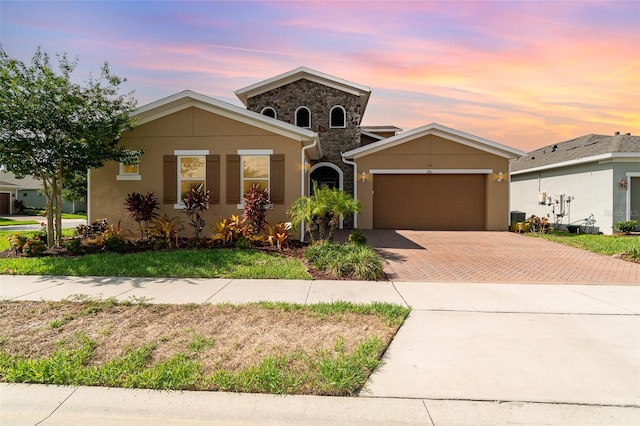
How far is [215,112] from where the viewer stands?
38.1 feet

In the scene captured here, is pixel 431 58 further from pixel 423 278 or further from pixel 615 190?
pixel 615 190

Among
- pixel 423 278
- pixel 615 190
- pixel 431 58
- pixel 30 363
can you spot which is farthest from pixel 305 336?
pixel 615 190

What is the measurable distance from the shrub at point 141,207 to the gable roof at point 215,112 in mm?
2613

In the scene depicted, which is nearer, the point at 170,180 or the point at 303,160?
the point at 303,160

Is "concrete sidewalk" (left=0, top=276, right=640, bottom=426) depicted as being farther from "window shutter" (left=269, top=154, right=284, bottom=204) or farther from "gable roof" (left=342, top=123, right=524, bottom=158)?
"gable roof" (left=342, top=123, right=524, bottom=158)

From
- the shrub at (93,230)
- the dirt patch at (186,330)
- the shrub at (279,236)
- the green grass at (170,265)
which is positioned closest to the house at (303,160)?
the shrub at (93,230)

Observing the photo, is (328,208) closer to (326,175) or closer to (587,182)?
(326,175)

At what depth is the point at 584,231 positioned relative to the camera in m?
16.2

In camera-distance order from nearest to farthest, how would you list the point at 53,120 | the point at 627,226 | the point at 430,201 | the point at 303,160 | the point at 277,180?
→ 1. the point at 53,120
2. the point at 277,180
3. the point at 303,160
4. the point at 627,226
5. the point at 430,201

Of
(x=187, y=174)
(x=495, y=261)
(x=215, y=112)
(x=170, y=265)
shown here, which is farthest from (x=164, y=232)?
(x=495, y=261)

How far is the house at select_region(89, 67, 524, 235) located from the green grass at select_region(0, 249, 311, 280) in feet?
9.94

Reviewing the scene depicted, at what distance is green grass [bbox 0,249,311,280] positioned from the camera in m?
7.48

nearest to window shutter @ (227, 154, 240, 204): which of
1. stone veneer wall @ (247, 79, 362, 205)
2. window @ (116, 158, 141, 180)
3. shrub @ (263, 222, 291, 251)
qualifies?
shrub @ (263, 222, 291, 251)

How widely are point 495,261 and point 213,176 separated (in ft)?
29.6
